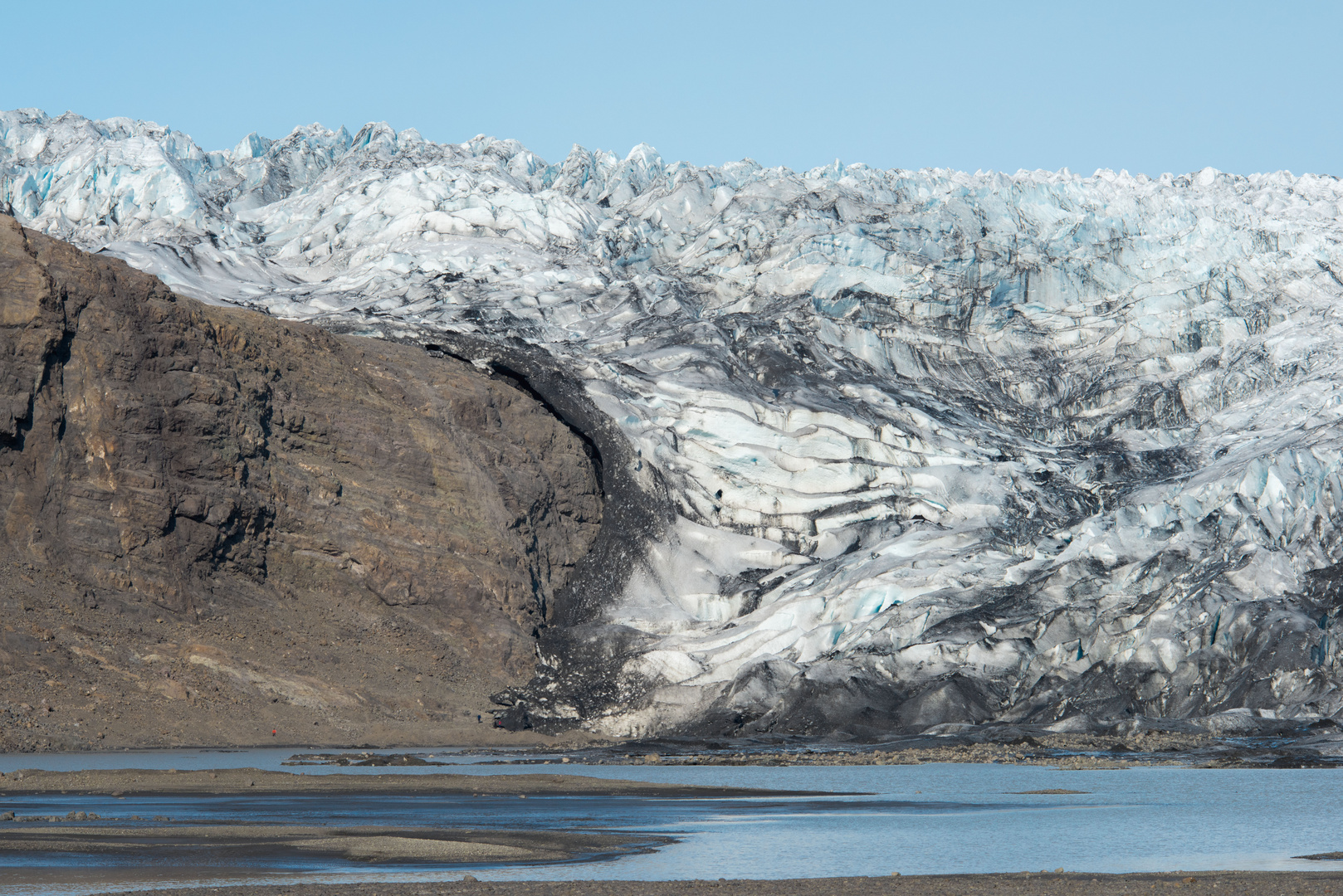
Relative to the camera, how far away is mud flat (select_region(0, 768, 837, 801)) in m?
35.8

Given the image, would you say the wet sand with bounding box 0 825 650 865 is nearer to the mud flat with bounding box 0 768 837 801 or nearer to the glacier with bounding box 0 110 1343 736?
the mud flat with bounding box 0 768 837 801

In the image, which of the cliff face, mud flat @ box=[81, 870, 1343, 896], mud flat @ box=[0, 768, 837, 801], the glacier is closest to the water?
mud flat @ box=[81, 870, 1343, 896]

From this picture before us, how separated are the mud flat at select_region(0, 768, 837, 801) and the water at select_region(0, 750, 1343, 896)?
158 cm

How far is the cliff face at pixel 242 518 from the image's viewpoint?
192 ft

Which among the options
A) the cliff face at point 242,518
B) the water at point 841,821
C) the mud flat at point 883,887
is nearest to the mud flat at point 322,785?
the water at point 841,821

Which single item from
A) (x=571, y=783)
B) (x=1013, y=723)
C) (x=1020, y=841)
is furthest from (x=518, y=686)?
(x=1020, y=841)

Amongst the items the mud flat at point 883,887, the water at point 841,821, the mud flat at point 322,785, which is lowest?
the mud flat at point 322,785

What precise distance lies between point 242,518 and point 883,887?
173 ft

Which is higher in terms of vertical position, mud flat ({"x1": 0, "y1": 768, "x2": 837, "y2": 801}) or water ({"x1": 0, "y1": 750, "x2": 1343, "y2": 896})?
water ({"x1": 0, "y1": 750, "x2": 1343, "y2": 896})

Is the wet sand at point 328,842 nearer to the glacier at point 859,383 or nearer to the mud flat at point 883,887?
the mud flat at point 883,887

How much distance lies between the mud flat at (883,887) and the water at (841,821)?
2.88 feet

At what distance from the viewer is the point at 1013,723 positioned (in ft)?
192

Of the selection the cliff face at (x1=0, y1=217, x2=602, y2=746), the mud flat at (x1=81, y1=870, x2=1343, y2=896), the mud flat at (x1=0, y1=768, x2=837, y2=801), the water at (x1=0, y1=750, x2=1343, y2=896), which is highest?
the cliff face at (x1=0, y1=217, x2=602, y2=746)

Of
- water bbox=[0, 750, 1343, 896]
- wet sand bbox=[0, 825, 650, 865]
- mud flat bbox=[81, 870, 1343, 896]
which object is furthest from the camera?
wet sand bbox=[0, 825, 650, 865]
